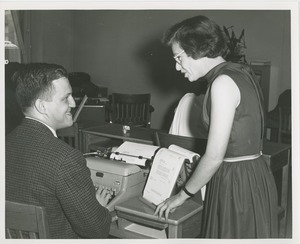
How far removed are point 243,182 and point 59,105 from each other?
0.77 meters

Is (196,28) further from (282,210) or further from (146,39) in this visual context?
(146,39)

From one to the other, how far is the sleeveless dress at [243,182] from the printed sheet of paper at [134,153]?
39cm

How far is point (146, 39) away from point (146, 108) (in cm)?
211

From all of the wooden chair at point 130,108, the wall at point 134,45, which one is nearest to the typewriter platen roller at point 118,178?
the wooden chair at point 130,108

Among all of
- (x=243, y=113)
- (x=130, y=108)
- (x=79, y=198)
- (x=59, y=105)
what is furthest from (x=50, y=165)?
(x=130, y=108)

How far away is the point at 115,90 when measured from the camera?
6402 millimetres

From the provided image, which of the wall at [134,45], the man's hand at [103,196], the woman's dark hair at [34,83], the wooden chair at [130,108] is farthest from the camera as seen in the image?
the wall at [134,45]

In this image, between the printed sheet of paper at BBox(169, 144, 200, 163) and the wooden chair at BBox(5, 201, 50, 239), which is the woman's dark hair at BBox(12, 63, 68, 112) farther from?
the printed sheet of paper at BBox(169, 144, 200, 163)

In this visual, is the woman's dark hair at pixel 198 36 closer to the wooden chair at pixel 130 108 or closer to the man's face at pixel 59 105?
the man's face at pixel 59 105

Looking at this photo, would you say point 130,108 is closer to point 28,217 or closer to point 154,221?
point 154,221

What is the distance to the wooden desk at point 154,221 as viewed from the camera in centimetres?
148

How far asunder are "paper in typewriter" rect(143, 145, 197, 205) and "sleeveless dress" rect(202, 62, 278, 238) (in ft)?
0.54

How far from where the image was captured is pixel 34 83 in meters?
1.43
